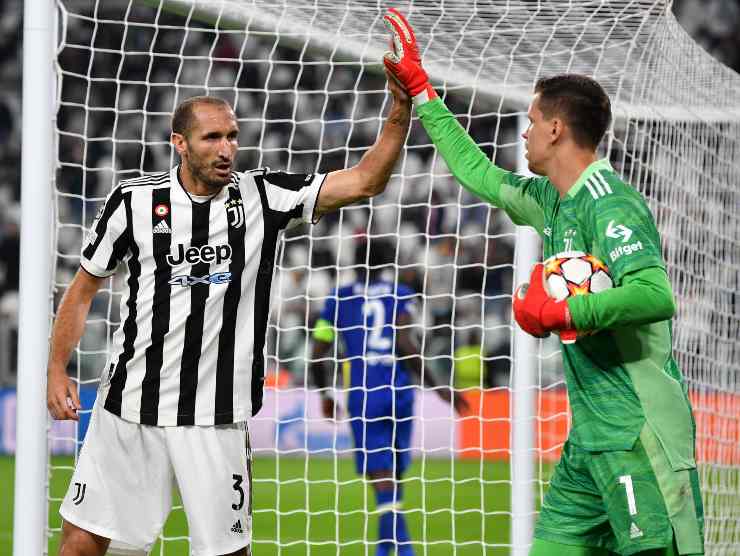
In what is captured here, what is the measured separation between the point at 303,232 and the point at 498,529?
5747 millimetres

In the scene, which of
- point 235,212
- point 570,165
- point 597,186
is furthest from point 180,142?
point 597,186

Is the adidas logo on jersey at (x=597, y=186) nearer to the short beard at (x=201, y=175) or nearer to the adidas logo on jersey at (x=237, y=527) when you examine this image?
the short beard at (x=201, y=175)

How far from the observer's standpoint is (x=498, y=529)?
7836 mm

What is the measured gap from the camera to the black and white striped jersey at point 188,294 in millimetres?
3793

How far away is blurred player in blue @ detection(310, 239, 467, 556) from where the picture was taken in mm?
6348

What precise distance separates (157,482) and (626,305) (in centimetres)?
174

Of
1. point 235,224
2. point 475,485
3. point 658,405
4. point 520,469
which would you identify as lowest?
point 475,485

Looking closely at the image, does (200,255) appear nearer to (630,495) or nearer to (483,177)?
(483,177)

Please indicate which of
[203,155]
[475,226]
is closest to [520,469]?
[203,155]

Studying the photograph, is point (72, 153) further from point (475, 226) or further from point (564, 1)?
point (564, 1)

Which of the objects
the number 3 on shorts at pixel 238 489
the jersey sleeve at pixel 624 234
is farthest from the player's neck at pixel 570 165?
the number 3 on shorts at pixel 238 489

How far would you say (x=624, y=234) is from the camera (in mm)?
2928

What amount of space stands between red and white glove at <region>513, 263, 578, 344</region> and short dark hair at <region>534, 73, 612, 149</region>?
0.44 metres

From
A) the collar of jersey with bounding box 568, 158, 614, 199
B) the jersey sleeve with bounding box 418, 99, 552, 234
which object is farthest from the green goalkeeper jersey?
the jersey sleeve with bounding box 418, 99, 552, 234
